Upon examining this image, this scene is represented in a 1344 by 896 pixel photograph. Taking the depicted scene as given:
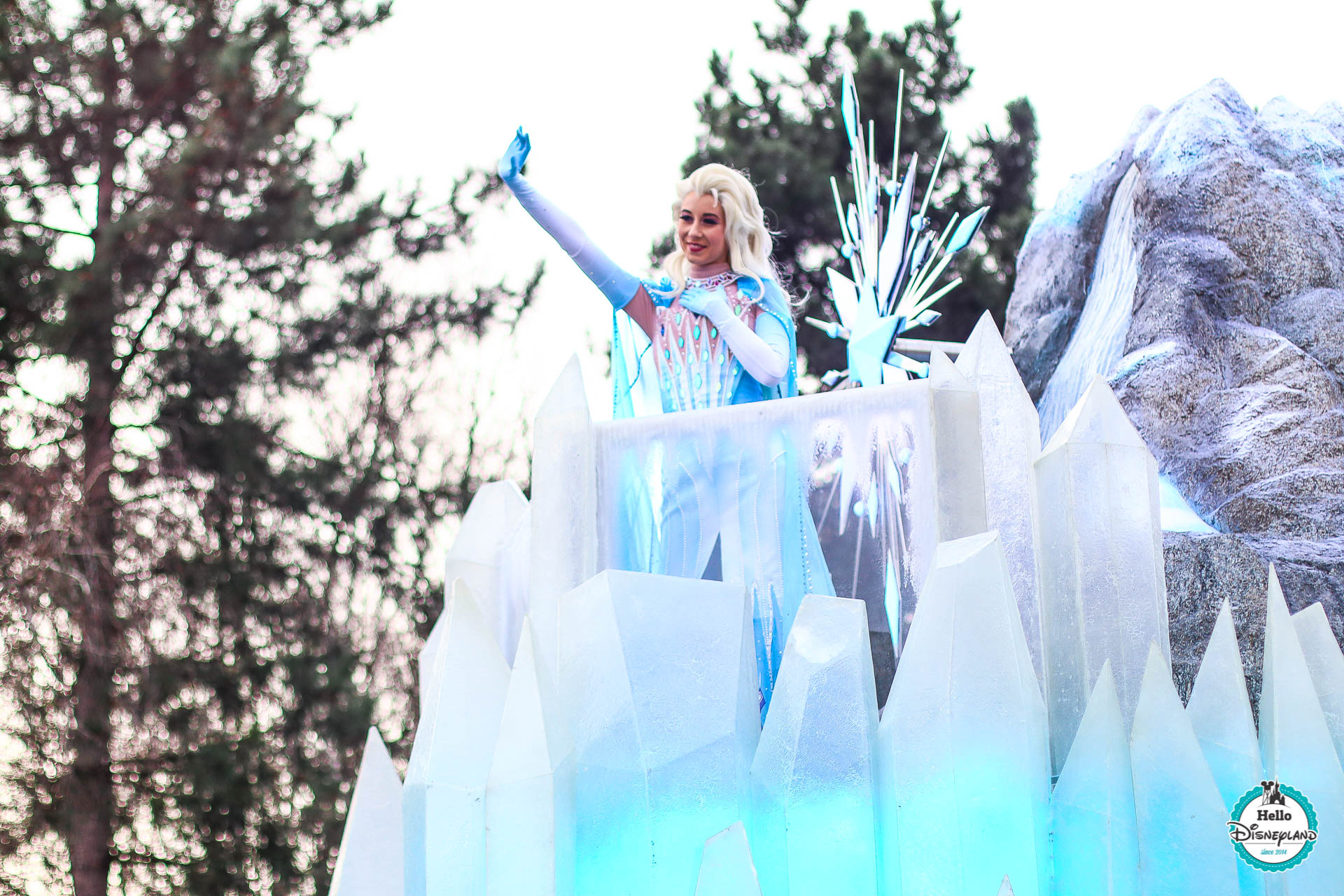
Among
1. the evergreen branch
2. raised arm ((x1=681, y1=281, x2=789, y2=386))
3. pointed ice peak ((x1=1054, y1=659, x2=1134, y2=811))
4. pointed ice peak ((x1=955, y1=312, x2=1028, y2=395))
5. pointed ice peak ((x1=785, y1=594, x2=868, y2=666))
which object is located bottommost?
pointed ice peak ((x1=1054, y1=659, x2=1134, y2=811))

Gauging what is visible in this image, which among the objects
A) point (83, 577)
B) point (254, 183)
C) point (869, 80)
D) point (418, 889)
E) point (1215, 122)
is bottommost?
point (418, 889)

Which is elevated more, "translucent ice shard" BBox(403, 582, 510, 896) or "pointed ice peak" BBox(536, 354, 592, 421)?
"pointed ice peak" BBox(536, 354, 592, 421)

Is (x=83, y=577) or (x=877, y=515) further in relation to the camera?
(x=83, y=577)

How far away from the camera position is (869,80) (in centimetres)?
1143

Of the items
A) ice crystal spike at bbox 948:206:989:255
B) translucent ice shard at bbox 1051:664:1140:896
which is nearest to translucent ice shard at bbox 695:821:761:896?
translucent ice shard at bbox 1051:664:1140:896

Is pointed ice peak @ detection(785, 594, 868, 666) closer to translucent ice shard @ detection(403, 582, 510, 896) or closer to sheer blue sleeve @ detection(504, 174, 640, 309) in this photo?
translucent ice shard @ detection(403, 582, 510, 896)

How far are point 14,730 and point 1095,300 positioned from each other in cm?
675

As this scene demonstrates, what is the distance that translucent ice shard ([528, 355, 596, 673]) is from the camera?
3.51 meters

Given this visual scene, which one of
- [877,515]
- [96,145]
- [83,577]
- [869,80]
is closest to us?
[877,515]

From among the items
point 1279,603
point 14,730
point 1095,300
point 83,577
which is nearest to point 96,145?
point 83,577

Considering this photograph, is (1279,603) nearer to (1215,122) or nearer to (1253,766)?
(1253,766)

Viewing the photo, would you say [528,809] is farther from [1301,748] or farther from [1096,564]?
[1301,748]

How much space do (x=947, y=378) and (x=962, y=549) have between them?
69 centimetres

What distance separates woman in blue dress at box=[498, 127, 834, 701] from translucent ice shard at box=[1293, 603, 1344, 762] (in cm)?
109
